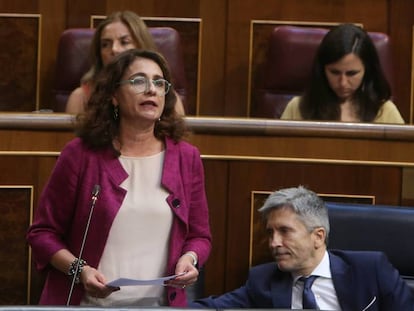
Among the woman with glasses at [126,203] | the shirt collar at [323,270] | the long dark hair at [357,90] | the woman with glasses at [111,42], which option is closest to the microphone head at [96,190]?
the woman with glasses at [126,203]

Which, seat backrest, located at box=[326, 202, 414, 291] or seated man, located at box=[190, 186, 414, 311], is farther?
seat backrest, located at box=[326, 202, 414, 291]

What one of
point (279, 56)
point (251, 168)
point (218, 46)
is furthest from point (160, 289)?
point (218, 46)

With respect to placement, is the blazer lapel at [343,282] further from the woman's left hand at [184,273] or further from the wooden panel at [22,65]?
the wooden panel at [22,65]

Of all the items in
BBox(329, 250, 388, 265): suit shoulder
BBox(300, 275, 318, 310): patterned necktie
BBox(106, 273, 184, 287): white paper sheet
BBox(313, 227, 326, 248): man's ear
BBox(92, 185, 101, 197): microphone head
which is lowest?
BBox(300, 275, 318, 310): patterned necktie

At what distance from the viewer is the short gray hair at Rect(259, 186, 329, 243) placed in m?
1.64

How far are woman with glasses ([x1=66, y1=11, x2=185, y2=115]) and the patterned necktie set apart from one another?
75 cm

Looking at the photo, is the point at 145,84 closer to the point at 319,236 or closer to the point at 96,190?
the point at 96,190

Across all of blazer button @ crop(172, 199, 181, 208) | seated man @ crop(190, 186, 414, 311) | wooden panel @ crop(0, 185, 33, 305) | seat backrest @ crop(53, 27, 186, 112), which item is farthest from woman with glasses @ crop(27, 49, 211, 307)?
seat backrest @ crop(53, 27, 186, 112)

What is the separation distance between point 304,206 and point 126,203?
A: 0.29 m

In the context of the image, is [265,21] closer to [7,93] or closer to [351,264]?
[7,93]

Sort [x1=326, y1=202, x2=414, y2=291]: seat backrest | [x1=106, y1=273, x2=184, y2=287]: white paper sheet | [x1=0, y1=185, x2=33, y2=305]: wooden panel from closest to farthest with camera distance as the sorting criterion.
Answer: [x1=106, y1=273, x2=184, y2=287]: white paper sheet < [x1=326, y1=202, x2=414, y2=291]: seat backrest < [x1=0, y1=185, x2=33, y2=305]: wooden panel

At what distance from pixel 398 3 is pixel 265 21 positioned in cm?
34

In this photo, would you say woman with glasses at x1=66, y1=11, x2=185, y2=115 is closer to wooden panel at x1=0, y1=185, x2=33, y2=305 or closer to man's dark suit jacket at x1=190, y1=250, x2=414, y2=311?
wooden panel at x1=0, y1=185, x2=33, y2=305

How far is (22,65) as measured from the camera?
8.71 feet
